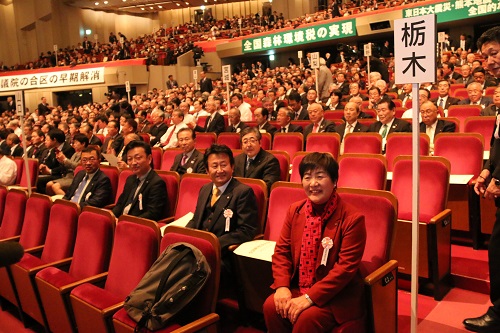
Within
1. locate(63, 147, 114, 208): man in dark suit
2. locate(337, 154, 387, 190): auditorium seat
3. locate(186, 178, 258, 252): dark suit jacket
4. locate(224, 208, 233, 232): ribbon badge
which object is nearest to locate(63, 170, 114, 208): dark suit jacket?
locate(63, 147, 114, 208): man in dark suit

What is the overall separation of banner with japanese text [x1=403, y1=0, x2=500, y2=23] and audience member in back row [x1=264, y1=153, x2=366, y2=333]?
36.9 ft

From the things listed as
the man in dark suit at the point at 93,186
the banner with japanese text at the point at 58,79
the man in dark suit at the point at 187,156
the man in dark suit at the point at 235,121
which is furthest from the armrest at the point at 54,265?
the banner with japanese text at the point at 58,79

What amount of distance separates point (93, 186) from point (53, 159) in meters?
2.10

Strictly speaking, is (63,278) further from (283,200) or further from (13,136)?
(13,136)

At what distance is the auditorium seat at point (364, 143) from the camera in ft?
13.1

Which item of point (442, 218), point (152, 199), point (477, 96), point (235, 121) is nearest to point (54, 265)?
point (152, 199)

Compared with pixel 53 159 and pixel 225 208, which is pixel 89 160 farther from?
pixel 53 159

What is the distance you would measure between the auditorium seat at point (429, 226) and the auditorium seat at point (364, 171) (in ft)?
0.44

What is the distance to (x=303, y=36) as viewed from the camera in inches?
622

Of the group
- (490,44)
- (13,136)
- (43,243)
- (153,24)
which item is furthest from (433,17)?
(153,24)

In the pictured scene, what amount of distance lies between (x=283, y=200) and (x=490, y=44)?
1309 millimetres

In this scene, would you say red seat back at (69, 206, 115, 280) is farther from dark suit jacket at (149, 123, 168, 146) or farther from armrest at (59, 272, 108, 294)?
dark suit jacket at (149, 123, 168, 146)

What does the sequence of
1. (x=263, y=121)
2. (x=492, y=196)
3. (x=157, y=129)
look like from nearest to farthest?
(x=492, y=196) < (x=263, y=121) < (x=157, y=129)

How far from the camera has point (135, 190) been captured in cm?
347
